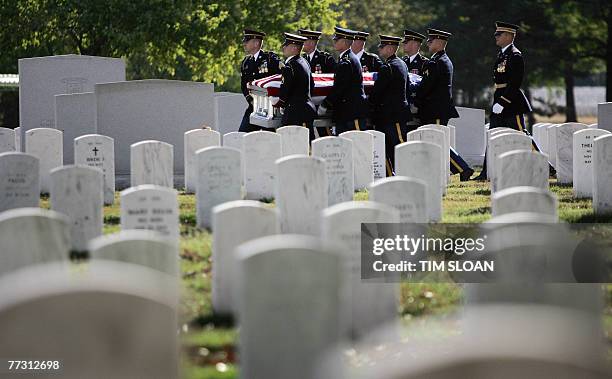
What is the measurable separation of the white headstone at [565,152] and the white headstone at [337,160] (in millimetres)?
4159

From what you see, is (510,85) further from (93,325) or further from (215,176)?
(93,325)

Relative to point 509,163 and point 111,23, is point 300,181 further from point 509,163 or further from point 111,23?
point 111,23

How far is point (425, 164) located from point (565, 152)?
192 inches

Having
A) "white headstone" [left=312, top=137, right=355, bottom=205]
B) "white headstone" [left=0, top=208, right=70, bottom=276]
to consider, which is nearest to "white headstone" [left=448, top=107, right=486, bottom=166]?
"white headstone" [left=312, top=137, right=355, bottom=205]

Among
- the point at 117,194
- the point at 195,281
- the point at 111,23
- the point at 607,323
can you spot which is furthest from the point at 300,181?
the point at 111,23

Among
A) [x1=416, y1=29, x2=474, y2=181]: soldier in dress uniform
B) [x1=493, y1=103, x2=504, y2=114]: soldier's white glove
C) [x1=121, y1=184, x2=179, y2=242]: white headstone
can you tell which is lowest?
[x1=121, y1=184, x2=179, y2=242]: white headstone

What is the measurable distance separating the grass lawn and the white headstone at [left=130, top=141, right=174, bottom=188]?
1.17 feet

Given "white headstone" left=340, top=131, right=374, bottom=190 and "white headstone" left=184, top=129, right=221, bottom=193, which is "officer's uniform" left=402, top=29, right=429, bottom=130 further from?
"white headstone" left=184, top=129, right=221, bottom=193

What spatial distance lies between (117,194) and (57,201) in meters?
4.60

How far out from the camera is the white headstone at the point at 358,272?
7555 mm

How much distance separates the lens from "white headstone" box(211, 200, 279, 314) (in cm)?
796

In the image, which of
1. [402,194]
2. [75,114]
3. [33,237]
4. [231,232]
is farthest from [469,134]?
[33,237]

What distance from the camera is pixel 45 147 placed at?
47.8ft

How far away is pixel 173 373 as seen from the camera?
5121 millimetres
